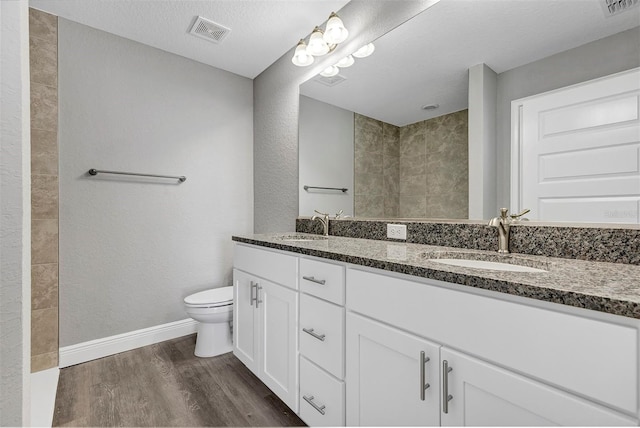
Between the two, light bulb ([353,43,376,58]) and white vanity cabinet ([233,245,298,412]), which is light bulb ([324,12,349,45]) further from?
white vanity cabinet ([233,245,298,412])

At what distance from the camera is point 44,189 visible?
1.89 metres

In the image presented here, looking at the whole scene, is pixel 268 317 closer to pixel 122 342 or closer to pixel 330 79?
pixel 122 342

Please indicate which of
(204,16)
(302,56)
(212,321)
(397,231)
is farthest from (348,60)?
(212,321)

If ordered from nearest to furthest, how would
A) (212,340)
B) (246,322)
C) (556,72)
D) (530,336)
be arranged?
(530,336) < (556,72) < (246,322) < (212,340)

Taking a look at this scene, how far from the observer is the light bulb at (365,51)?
1.83 m

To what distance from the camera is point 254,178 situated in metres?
2.85

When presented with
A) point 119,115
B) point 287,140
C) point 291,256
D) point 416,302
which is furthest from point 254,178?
point 416,302

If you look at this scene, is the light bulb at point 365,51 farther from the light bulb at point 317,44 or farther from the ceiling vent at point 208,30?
the ceiling vent at point 208,30

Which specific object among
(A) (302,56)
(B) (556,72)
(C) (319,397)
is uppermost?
(A) (302,56)

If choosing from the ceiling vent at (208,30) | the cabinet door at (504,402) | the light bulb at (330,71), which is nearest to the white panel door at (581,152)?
the cabinet door at (504,402)

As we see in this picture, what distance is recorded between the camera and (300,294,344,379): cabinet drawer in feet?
3.82

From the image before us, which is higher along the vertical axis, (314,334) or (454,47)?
(454,47)

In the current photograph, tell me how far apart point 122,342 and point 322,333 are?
1731 mm

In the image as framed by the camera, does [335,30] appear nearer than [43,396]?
No
